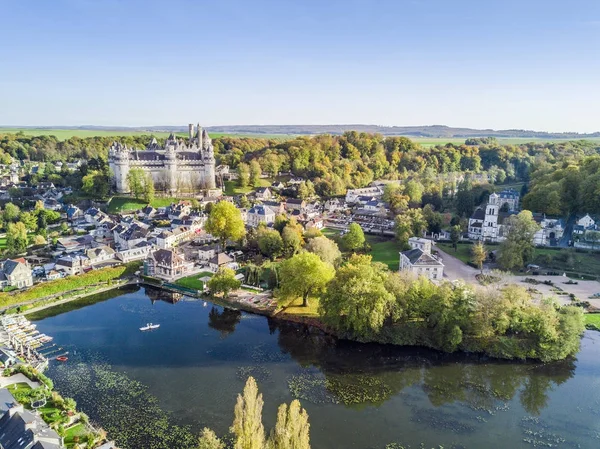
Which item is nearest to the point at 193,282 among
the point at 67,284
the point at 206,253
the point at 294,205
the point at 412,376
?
the point at 206,253

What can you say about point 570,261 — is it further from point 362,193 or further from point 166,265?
point 362,193

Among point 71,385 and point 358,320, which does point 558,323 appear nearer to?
point 358,320

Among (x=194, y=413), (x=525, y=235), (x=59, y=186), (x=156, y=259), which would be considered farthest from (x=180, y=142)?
(x=194, y=413)

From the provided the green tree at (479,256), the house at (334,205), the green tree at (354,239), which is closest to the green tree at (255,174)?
the house at (334,205)

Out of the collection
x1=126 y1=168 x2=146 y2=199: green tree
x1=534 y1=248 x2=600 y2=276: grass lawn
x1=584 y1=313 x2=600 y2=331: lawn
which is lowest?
x1=584 y1=313 x2=600 y2=331: lawn

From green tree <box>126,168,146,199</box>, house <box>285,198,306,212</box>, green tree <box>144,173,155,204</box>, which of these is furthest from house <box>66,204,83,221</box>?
house <box>285,198,306,212</box>

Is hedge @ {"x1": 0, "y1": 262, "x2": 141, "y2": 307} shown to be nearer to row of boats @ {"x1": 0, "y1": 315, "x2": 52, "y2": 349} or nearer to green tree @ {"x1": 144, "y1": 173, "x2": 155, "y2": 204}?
row of boats @ {"x1": 0, "y1": 315, "x2": 52, "y2": 349}
